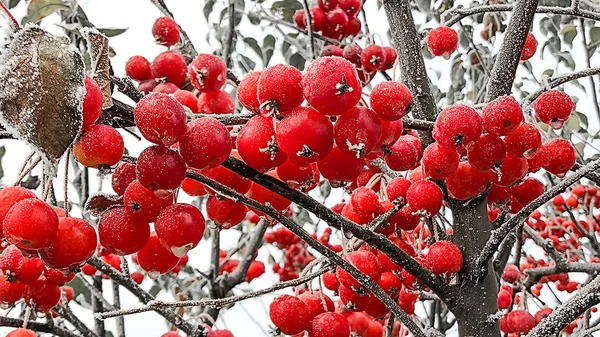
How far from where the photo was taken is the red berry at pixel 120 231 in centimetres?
67

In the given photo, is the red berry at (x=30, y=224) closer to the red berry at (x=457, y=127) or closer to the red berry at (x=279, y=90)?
the red berry at (x=279, y=90)

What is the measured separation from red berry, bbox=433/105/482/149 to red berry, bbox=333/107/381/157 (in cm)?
11

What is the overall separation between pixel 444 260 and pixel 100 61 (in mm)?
513

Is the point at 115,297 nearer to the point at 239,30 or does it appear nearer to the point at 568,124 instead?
the point at 239,30

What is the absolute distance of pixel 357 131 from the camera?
2.07ft

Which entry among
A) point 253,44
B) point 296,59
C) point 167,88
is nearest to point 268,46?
point 253,44

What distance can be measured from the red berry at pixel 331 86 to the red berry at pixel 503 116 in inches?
7.7

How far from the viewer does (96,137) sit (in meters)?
0.56

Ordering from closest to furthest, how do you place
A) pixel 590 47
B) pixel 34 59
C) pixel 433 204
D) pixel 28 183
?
pixel 34 59 < pixel 433 204 < pixel 28 183 < pixel 590 47

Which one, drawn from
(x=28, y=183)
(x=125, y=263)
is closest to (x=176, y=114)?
(x=125, y=263)

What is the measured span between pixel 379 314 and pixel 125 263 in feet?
2.06

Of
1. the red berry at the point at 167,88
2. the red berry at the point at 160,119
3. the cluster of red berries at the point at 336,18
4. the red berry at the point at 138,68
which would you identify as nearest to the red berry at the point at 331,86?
the red berry at the point at 160,119

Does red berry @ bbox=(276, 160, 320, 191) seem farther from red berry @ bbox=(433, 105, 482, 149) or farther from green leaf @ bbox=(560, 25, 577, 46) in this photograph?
green leaf @ bbox=(560, 25, 577, 46)

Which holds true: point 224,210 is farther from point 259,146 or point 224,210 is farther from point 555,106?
point 555,106
